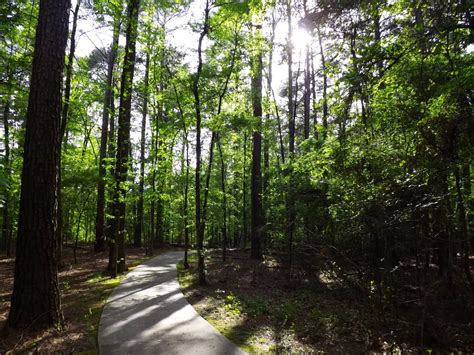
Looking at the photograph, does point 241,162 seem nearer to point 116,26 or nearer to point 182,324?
point 116,26

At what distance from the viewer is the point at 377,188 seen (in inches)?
179

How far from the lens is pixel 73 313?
6.26 metres

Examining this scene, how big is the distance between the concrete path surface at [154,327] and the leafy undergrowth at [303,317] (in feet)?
1.21

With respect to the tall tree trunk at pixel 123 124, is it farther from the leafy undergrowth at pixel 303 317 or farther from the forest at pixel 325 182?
the leafy undergrowth at pixel 303 317

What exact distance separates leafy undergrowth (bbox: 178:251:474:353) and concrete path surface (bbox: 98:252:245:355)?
369mm

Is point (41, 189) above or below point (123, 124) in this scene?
below

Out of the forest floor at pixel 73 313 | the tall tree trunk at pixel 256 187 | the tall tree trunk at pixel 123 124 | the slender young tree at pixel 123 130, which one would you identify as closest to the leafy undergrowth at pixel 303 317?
the forest floor at pixel 73 313

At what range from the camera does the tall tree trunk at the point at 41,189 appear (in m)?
4.75

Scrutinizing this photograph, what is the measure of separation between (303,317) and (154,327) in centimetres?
340

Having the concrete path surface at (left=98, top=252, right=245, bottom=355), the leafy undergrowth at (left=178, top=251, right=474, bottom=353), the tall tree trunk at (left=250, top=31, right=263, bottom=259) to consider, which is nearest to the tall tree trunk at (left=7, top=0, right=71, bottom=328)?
the concrete path surface at (left=98, top=252, right=245, bottom=355)

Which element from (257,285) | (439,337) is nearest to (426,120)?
(439,337)

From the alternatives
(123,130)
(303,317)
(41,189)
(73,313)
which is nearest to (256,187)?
(123,130)

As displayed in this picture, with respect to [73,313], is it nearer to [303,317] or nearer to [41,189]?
[41,189]

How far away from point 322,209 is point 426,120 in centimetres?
531
